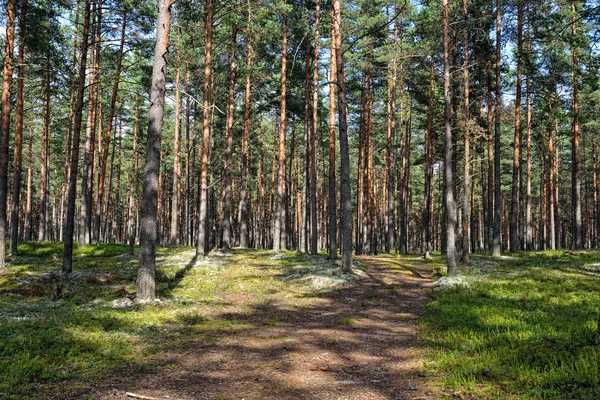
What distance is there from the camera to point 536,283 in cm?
1289

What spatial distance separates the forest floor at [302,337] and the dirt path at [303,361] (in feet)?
0.09

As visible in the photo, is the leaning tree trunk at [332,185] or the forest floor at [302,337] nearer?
the forest floor at [302,337]

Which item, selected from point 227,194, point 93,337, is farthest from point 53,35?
point 93,337

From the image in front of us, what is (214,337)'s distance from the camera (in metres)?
7.72

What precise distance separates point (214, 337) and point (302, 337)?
5.92 ft

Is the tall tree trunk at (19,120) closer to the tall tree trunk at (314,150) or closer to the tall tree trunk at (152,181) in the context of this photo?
the tall tree trunk at (152,181)

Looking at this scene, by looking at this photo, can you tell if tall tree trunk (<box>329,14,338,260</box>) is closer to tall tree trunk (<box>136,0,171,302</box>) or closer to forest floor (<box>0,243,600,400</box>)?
forest floor (<box>0,243,600,400</box>)

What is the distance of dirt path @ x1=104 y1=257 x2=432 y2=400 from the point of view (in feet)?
16.3

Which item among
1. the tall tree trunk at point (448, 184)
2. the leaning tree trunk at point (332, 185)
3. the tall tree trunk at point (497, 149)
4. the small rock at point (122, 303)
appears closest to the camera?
the small rock at point (122, 303)

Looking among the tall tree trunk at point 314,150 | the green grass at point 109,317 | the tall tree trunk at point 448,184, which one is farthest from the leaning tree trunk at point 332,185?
the tall tree trunk at point 448,184

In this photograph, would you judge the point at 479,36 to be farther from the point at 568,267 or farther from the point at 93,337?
the point at 93,337

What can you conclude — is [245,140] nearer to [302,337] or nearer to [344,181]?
[344,181]

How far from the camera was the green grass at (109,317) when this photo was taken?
5434mm

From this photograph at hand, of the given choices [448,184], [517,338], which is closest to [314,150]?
[448,184]
